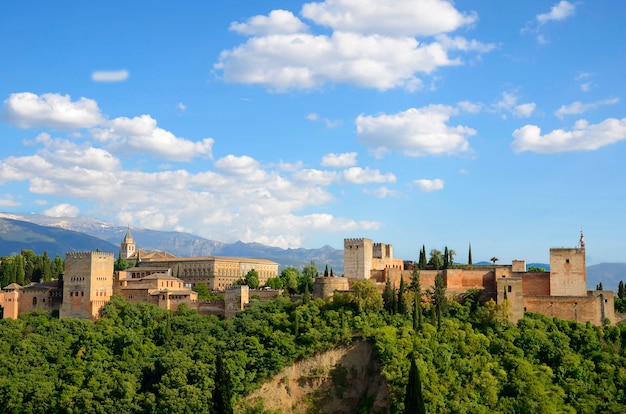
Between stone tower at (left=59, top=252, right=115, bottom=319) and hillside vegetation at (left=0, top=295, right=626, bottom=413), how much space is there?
7.67 feet

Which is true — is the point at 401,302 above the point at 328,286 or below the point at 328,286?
below

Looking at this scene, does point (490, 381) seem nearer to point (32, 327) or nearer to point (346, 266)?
point (346, 266)

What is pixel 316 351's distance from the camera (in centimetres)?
5500

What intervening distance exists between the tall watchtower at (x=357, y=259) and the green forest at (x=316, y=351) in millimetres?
5521

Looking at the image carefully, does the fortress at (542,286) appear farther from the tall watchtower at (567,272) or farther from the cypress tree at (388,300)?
the cypress tree at (388,300)

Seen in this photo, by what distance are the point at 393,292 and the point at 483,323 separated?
706 cm

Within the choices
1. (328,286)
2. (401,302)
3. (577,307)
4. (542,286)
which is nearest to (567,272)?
(542,286)

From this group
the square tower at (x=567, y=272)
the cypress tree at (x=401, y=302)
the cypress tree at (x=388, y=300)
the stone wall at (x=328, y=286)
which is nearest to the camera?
the cypress tree at (x=401, y=302)

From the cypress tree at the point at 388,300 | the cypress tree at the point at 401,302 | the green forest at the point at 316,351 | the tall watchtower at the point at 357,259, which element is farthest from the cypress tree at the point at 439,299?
the tall watchtower at the point at 357,259

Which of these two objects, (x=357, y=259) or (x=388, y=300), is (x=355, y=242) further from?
(x=388, y=300)

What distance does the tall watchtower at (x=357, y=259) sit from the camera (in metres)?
63.8

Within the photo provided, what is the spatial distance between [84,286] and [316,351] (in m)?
22.5

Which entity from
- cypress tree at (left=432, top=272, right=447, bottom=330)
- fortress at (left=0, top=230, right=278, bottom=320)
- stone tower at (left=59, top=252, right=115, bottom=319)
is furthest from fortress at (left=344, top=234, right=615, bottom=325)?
stone tower at (left=59, top=252, right=115, bottom=319)

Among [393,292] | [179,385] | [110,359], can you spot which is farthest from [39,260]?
[393,292]
